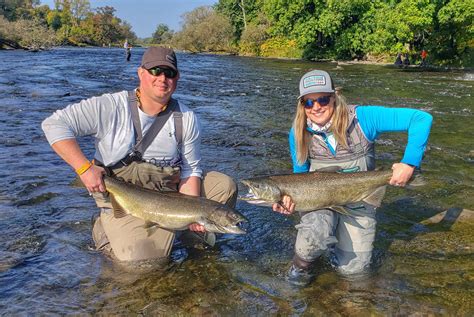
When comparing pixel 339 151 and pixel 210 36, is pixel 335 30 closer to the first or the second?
pixel 210 36

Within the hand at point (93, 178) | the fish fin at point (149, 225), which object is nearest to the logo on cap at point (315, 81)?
the fish fin at point (149, 225)

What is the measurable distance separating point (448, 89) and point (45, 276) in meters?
19.4

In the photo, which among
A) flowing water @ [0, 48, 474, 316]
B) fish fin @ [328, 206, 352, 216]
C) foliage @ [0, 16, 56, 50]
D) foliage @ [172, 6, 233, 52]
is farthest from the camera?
foliage @ [172, 6, 233, 52]

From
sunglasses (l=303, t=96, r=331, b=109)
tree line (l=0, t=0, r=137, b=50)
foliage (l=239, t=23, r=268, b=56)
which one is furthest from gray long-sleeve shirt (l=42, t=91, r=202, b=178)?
tree line (l=0, t=0, r=137, b=50)

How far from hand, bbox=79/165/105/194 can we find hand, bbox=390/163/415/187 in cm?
264

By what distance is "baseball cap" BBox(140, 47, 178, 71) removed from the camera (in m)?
4.05

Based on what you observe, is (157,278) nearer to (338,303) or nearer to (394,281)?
(338,303)

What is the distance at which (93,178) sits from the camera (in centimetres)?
392

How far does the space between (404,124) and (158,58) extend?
2.36 meters

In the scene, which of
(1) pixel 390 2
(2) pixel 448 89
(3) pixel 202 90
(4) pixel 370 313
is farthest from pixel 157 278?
(1) pixel 390 2

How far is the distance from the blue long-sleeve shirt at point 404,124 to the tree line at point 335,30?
33.7 meters

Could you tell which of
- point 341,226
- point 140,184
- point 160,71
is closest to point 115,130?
point 140,184

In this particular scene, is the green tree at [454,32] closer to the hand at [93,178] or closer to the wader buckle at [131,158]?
the wader buckle at [131,158]

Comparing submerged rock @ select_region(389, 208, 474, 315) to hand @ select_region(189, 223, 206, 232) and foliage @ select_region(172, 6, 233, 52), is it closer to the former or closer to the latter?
hand @ select_region(189, 223, 206, 232)
